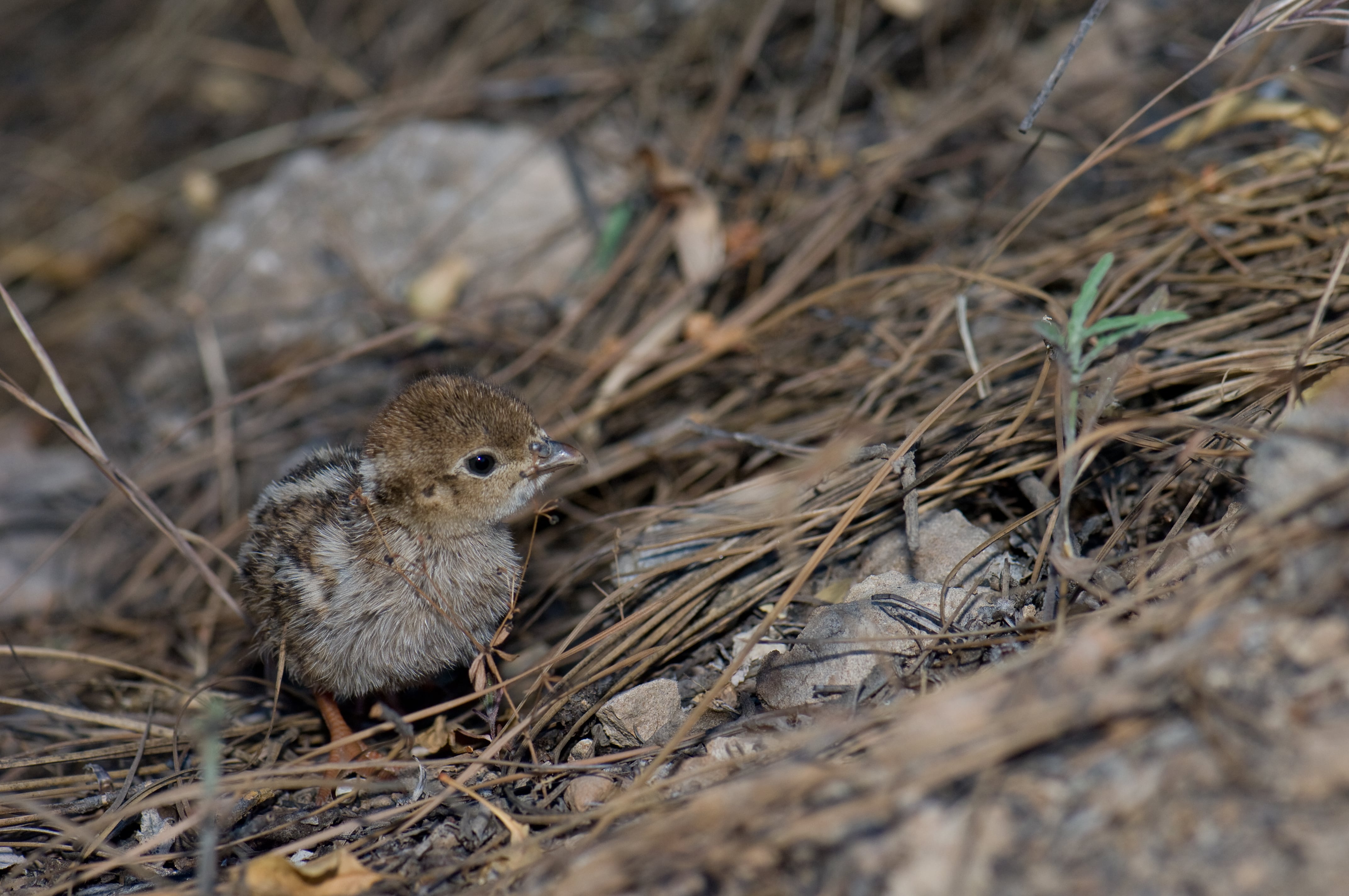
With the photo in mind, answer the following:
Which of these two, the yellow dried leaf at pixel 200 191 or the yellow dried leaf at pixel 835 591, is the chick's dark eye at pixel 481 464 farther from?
the yellow dried leaf at pixel 200 191

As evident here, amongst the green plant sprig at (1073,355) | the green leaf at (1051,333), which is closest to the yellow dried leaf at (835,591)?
the green plant sprig at (1073,355)

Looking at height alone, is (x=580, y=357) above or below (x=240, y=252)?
below

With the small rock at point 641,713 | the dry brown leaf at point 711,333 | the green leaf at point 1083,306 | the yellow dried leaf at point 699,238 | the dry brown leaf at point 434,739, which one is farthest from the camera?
the yellow dried leaf at point 699,238

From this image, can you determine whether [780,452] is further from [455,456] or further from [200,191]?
[200,191]

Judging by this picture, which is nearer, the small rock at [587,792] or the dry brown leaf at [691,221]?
the small rock at [587,792]

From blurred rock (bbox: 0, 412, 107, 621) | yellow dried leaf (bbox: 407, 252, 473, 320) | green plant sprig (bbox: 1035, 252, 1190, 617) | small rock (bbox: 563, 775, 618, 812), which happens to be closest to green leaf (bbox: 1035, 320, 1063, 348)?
green plant sprig (bbox: 1035, 252, 1190, 617)

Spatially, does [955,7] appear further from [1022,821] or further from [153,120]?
[153,120]

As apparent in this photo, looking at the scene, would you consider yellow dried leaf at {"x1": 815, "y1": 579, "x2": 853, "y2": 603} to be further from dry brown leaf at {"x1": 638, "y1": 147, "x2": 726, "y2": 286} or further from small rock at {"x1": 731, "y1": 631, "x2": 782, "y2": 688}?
dry brown leaf at {"x1": 638, "y1": 147, "x2": 726, "y2": 286}

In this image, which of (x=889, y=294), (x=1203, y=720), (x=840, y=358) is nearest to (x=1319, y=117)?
(x=889, y=294)
